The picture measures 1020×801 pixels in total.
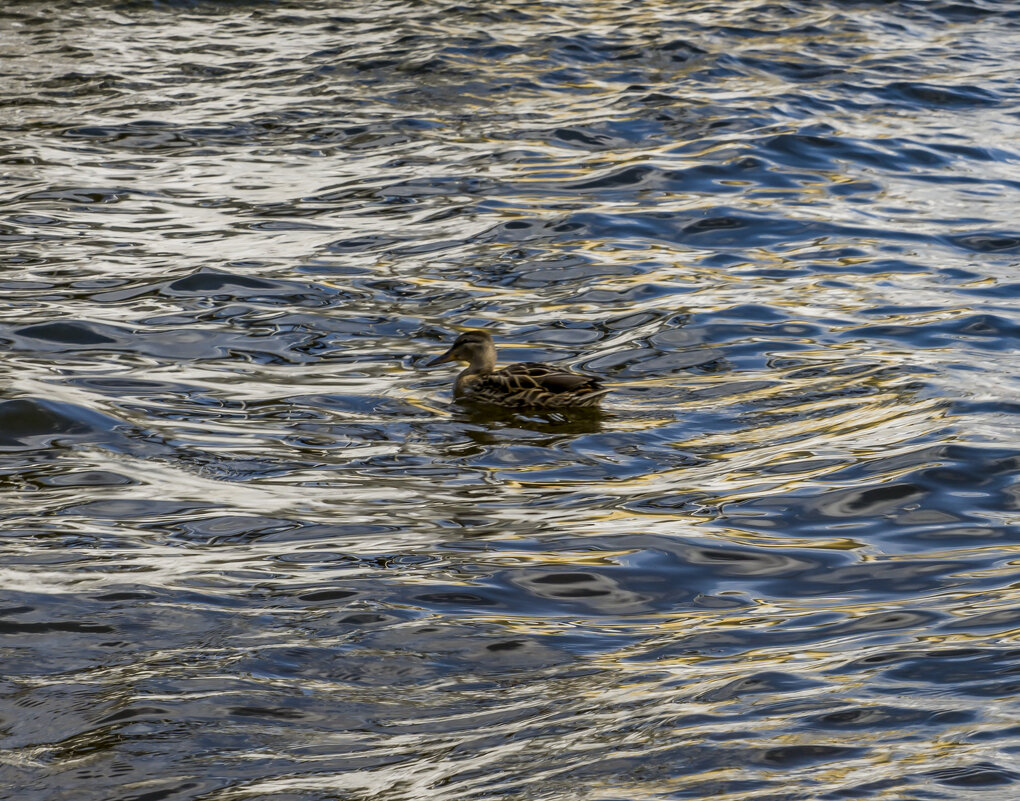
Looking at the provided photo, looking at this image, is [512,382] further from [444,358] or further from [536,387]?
[444,358]

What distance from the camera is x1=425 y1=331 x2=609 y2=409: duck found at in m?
8.66

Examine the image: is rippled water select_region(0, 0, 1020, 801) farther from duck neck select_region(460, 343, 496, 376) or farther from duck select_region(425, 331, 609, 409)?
duck neck select_region(460, 343, 496, 376)

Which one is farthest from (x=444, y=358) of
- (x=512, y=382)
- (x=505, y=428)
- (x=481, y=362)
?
(x=505, y=428)

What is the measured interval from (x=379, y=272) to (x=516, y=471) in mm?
3595

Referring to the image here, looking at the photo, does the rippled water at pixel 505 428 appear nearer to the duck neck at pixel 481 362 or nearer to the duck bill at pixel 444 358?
the duck bill at pixel 444 358

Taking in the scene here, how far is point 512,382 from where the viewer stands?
8922 millimetres

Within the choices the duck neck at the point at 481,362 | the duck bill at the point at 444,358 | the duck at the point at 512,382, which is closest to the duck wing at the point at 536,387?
the duck at the point at 512,382

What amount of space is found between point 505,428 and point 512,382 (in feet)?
0.97

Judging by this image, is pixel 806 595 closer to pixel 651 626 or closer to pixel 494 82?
pixel 651 626

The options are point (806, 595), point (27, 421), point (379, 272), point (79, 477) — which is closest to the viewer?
point (806, 595)

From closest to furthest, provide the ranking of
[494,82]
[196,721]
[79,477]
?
1. [196,721]
2. [79,477]
3. [494,82]

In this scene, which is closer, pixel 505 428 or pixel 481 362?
pixel 505 428

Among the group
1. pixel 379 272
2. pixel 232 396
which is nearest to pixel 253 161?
pixel 379 272

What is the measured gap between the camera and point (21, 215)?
39.3ft
